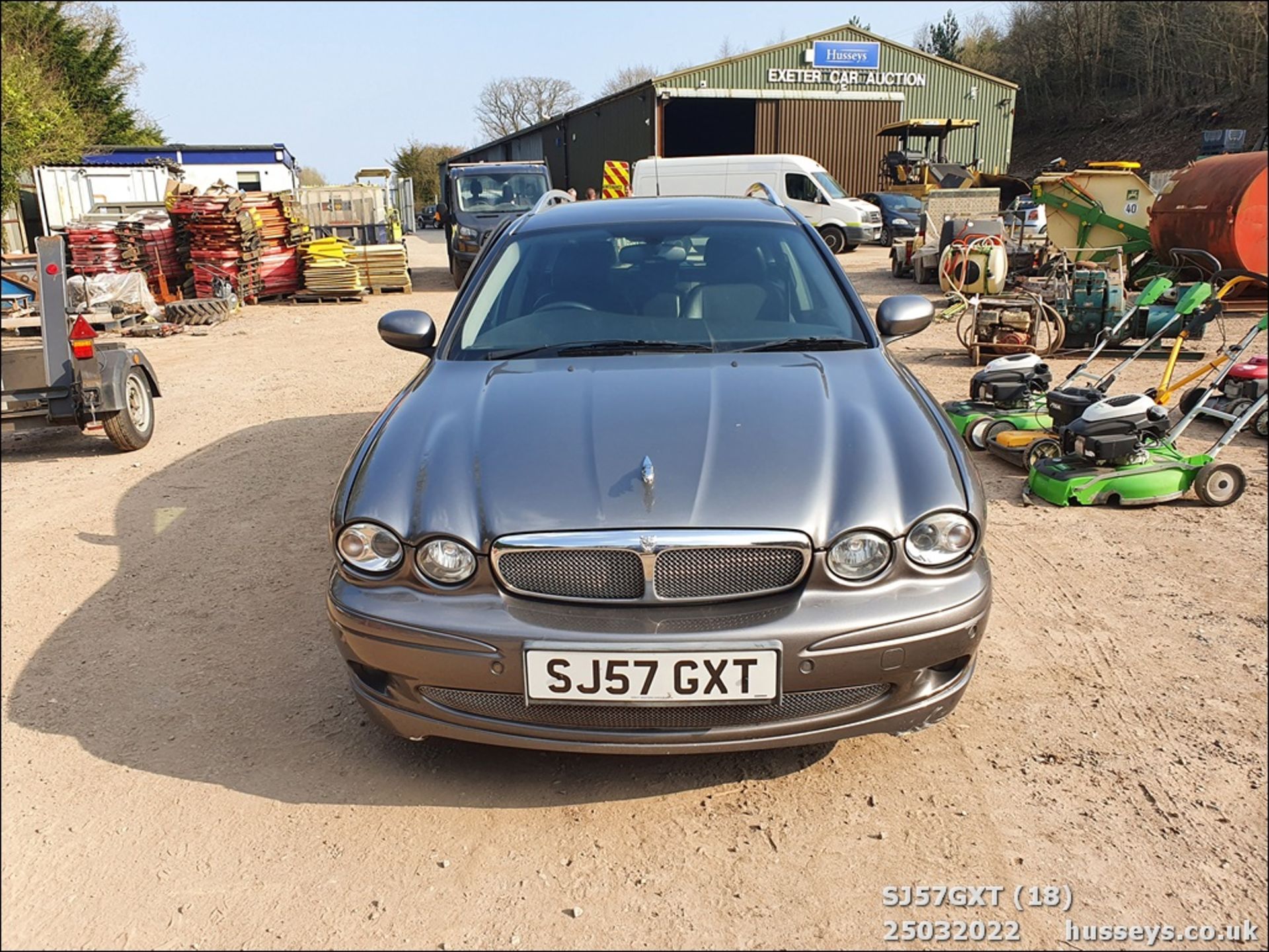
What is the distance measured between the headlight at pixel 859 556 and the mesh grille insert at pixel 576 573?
511mm

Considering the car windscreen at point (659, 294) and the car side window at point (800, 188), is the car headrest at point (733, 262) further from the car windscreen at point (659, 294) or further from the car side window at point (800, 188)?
the car side window at point (800, 188)

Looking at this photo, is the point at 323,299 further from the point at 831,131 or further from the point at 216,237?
the point at 831,131

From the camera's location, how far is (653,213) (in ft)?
13.5

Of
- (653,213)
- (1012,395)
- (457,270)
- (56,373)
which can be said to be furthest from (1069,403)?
(457,270)

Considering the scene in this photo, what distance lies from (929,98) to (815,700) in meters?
33.7

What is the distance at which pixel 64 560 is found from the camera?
4.55 meters

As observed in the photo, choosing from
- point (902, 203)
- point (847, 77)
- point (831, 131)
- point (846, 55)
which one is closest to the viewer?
point (902, 203)

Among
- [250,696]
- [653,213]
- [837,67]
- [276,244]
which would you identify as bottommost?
[250,696]

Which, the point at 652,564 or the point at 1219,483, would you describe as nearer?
the point at 652,564

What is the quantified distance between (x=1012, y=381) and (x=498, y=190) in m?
14.3

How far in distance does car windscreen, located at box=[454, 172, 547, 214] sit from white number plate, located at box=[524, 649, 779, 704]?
16.8 meters

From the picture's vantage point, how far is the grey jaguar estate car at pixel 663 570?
2.35 m

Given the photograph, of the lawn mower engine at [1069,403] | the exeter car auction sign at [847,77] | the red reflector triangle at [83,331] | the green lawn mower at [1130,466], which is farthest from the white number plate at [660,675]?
the exeter car auction sign at [847,77]

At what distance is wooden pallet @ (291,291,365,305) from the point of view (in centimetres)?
1625
